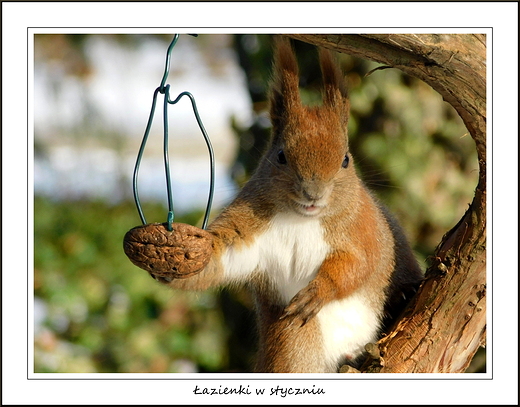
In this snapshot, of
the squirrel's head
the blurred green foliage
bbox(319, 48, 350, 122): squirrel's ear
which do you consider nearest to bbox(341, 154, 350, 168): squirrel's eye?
the squirrel's head

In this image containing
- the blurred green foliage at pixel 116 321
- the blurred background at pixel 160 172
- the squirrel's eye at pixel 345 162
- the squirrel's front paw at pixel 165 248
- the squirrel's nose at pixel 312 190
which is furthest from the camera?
the blurred green foliage at pixel 116 321

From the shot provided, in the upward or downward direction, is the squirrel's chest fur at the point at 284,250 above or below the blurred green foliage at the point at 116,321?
above

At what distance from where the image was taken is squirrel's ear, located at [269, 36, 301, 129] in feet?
7.06

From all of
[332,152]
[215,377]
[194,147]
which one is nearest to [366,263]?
[332,152]

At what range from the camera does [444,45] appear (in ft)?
6.21

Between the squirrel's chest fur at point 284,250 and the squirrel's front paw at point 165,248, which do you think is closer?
the squirrel's front paw at point 165,248

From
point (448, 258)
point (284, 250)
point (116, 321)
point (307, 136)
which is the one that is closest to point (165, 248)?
point (284, 250)

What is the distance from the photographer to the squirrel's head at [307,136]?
80.1 inches

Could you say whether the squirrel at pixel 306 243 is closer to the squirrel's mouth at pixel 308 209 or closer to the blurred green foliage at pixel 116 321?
the squirrel's mouth at pixel 308 209

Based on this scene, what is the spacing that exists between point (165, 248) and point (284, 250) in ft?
1.50

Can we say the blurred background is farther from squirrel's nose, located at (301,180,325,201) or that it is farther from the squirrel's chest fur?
squirrel's nose, located at (301,180,325,201)

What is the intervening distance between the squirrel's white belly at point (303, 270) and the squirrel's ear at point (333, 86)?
384 mm

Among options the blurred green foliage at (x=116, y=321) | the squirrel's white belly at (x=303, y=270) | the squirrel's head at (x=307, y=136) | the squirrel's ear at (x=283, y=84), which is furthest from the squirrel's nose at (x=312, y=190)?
the blurred green foliage at (x=116, y=321)

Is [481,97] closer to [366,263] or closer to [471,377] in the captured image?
[366,263]
